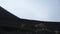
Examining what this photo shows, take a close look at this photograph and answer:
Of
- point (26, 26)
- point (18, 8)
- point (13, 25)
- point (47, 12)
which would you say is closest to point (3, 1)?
point (18, 8)

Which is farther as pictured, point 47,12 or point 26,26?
point 47,12

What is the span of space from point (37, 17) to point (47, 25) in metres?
0.18

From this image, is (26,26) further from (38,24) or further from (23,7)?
(23,7)

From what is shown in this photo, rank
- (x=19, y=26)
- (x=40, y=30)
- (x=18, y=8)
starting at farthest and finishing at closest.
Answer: (x=18, y=8) < (x=19, y=26) < (x=40, y=30)

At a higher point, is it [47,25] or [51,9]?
[51,9]

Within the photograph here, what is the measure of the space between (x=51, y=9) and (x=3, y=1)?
2.16 ft

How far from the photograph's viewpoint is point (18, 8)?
5.79 ft

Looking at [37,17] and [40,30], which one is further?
[37,17]

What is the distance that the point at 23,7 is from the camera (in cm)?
178

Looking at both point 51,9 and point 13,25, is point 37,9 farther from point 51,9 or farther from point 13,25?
point 13,25

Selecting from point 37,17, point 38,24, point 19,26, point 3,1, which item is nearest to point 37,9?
point 37,17

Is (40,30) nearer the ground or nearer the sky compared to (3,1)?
nearer the ground

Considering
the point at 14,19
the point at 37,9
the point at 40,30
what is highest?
the point at 37,9

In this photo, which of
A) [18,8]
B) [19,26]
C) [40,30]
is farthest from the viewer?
[18,8]
